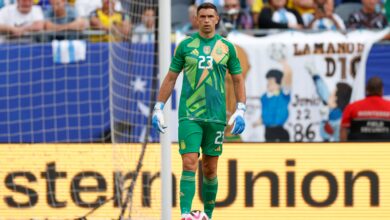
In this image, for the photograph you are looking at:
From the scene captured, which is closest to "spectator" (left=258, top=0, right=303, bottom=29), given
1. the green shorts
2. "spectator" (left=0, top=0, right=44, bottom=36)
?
"spectator" (left=0, top=0, right=44, bottom=36)

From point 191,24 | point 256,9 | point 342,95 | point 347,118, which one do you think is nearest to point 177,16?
point 191,24

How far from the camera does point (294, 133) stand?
48.2 ft

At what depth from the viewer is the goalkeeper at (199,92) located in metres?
9.22

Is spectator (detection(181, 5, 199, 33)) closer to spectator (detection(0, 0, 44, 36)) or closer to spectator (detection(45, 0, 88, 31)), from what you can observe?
spectator (detection(45, 0, 88, 31))

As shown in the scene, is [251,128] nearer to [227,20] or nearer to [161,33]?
[227,20]

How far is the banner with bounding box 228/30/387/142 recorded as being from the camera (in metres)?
14.7

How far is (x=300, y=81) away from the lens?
14.8m

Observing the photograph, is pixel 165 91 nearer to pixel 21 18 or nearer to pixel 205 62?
pixel 205 62

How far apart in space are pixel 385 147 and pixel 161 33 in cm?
310

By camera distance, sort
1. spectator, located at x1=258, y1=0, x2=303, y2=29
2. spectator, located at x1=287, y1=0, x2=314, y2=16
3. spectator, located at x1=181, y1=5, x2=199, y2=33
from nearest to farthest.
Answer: spectator, located at x1=181, y1=5, x2=199, y2=33 < spectator, located at x1=258, y1=0, x2=303, y2=29 < spectator, located at x1=287, y1=0, x2=314, y2=16

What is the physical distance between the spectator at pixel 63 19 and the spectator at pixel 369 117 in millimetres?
3418

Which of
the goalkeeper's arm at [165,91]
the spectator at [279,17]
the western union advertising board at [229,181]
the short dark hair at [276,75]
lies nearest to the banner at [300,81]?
the short dark hair at [276,75]

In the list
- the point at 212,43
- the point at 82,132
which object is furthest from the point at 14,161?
the point at 212,43

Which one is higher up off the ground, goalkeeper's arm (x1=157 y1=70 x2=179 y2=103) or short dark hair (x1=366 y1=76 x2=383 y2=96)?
goalkeeper's arm (x1=157 y1=70 x2=179 y2=103)
